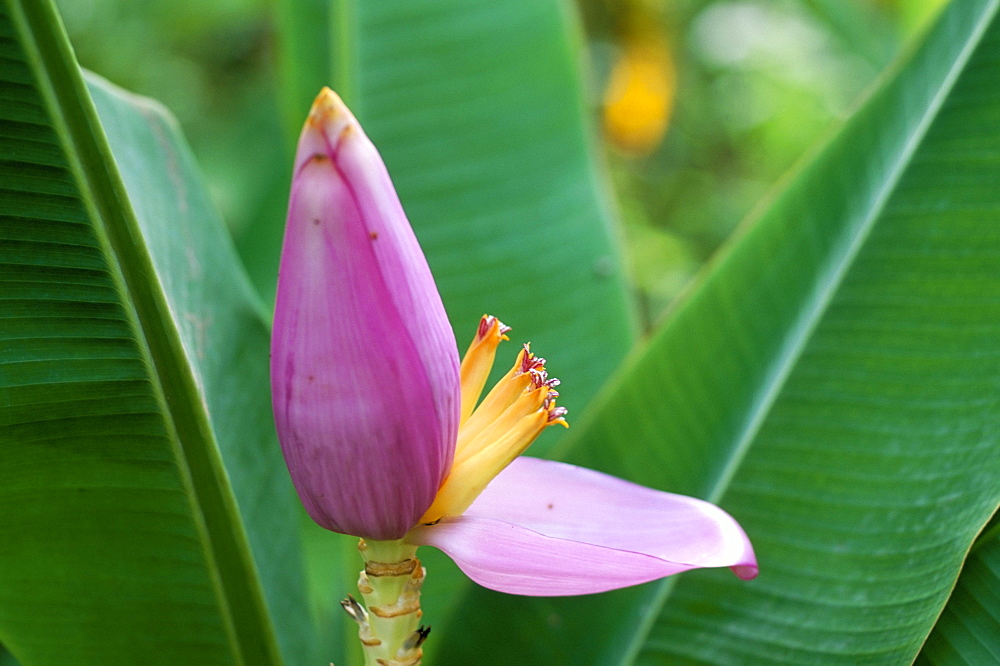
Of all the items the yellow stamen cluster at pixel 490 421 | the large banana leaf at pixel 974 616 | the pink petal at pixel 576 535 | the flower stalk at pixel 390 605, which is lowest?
the large banana leaf at pixel 974 616

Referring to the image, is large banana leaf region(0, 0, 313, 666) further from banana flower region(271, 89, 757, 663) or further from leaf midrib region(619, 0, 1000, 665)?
leaf midrib region(619, 0, 1000, 665)

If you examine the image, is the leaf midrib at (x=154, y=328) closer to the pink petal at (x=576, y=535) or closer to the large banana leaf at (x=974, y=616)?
the pink petal at (x=576, y=535)

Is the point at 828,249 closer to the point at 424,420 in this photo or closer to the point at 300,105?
the point at 424,420

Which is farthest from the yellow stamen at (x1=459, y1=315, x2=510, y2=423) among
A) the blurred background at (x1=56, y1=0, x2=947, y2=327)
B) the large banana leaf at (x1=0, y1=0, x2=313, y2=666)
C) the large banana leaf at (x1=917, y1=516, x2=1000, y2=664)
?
the blurred background at (x1=56, y1=0, x2=947, y2=327)

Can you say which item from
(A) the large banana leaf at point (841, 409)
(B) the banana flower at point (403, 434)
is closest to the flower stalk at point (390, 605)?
(B) the banana flower at point (403, 434)

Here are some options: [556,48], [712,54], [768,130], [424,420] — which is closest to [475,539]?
[424,420]

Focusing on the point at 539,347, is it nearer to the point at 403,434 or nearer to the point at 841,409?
the point at 841,409

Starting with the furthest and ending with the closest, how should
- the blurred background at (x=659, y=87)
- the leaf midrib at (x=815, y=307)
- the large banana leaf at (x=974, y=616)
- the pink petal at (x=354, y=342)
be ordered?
the blurred background at (x=659, y=87) → the leaf midrib at (x=815, y=307) → the large banana leaf at (x=974, y=616) → the pink petal at (x=354, y=342)
